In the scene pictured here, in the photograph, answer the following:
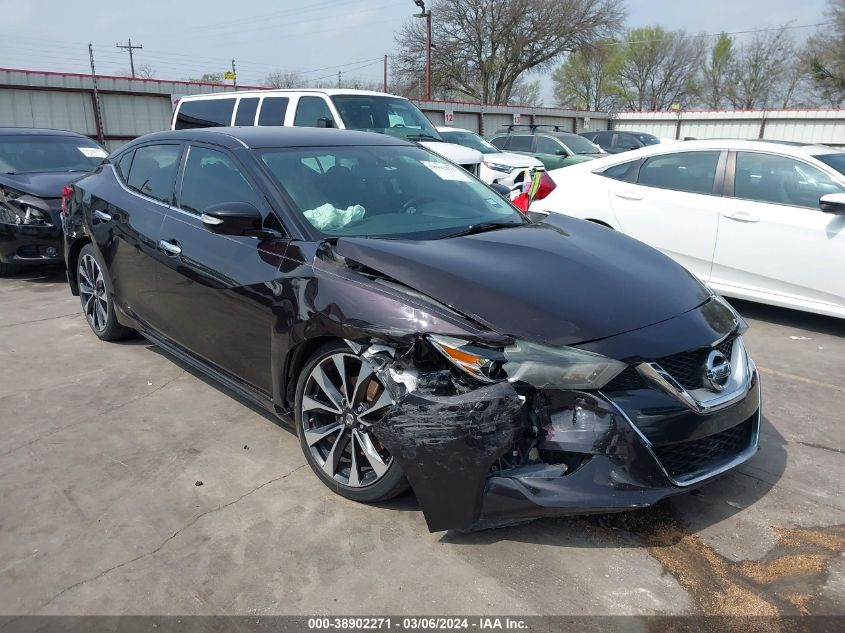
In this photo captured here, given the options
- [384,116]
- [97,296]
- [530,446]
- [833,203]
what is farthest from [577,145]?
[530,446]

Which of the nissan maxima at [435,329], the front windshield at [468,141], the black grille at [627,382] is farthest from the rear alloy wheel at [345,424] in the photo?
the front windshield at [468,141]

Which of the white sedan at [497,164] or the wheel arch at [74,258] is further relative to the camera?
the white sedan at [497,164]

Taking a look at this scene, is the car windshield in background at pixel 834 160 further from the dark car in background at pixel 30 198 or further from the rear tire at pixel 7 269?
the rear tire at pixel 7 269

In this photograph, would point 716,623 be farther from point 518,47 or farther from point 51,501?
point 518,47

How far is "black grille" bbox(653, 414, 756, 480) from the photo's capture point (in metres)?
2.54

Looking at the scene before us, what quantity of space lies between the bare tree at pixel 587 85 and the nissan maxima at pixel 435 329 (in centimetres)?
6241

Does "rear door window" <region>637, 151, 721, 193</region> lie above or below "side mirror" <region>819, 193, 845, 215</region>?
above

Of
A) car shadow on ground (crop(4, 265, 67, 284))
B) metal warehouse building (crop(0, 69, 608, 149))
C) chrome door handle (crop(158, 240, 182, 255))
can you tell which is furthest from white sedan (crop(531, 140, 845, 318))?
metal warehouse building (crop(0, 69, 608, 149))

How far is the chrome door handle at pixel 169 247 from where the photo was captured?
12.5 feet

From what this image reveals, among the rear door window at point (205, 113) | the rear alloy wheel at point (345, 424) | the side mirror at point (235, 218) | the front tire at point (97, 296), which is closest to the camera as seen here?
the rear alloy wheel at point (345, 424)

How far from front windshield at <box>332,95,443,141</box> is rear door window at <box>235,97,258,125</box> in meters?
1.30

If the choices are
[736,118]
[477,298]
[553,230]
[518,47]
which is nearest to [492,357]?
[477,298]

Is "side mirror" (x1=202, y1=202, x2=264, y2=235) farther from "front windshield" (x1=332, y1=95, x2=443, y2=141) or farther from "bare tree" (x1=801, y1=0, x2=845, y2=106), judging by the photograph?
"bare tree" (x1=801, y1=0, x2=845, y2=106)

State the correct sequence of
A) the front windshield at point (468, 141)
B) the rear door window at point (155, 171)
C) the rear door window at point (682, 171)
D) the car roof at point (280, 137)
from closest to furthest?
the car roof at point (280, 137) < the rear door window at point (155, 171) < the rear door window at point (682, 171) < the front windshield at point (468, 141)
